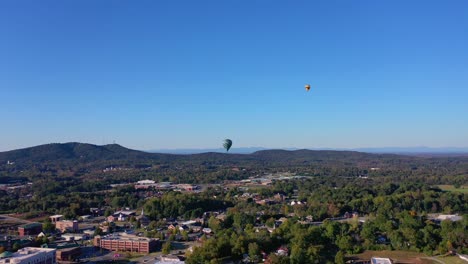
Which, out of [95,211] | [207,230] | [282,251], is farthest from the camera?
[95,211]

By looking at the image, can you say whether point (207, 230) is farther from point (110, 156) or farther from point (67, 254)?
point (110, 156)

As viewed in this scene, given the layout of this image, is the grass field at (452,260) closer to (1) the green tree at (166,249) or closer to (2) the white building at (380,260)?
(2) the white building at (380,260)

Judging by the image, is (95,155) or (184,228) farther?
(95,155)

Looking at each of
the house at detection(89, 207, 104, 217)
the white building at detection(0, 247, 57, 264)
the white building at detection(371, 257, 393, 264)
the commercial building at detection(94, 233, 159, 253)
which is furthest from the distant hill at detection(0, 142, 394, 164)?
the white building at detection(371, 257, 393, 264)

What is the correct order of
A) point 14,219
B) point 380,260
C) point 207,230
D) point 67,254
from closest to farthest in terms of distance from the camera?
1. point 380,260
2. point 67,254
3. point 207,230
4. point 14,219

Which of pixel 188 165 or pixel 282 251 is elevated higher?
pixel 188 165

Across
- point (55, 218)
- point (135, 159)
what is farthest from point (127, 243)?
point (135, 159)
